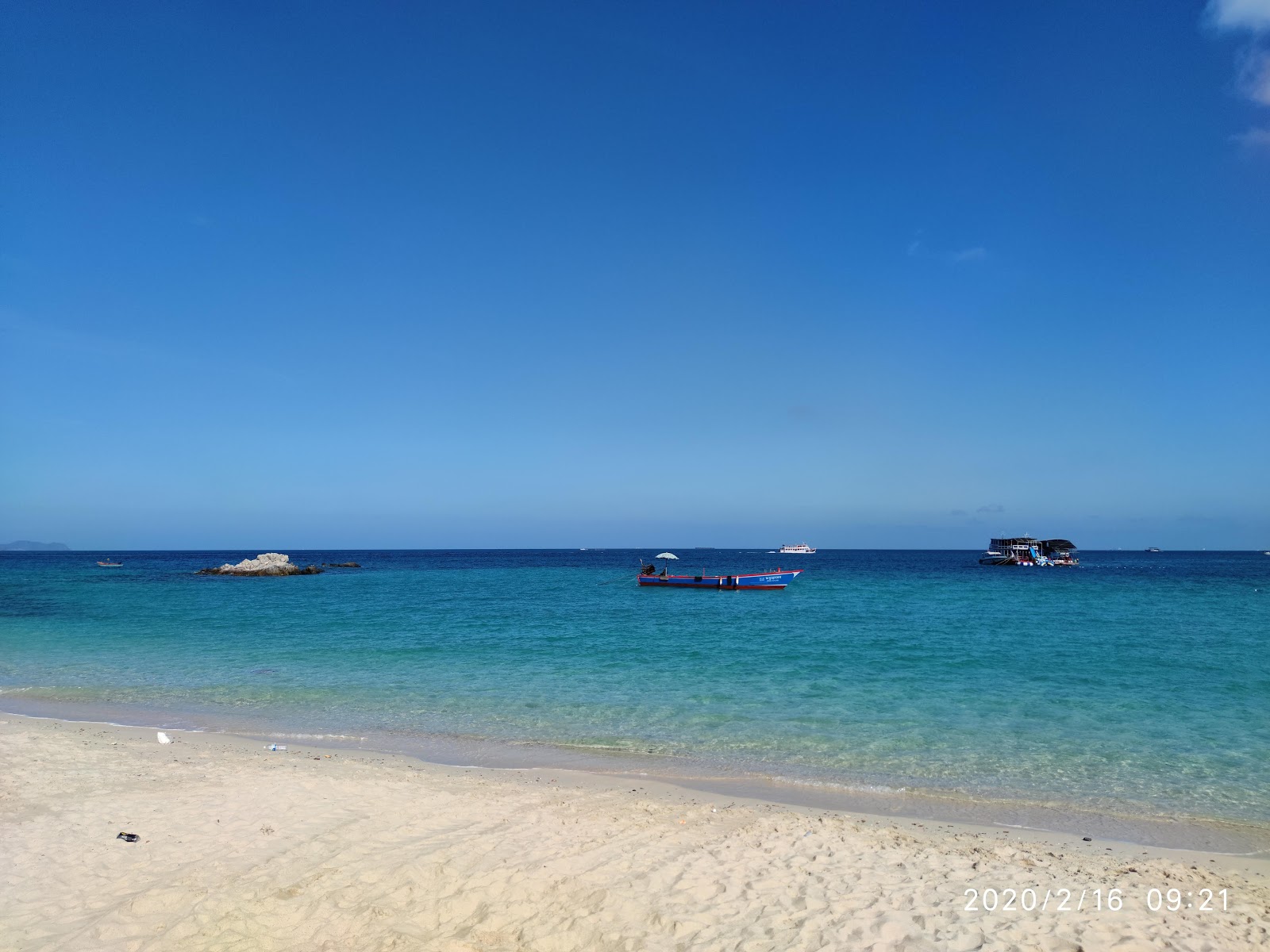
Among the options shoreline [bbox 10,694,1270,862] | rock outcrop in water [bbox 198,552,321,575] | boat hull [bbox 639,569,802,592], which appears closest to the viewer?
shoreline [bbox 10,694,1270,862]

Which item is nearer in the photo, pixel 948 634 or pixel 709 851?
pixel 709 851

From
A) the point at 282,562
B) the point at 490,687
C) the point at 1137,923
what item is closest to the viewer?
the point at 1137,923

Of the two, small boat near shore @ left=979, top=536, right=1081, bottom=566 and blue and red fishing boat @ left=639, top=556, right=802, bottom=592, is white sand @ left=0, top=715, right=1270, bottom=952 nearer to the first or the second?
blue and red fishing boat @ left=639, top=556, right=802, bottom=592

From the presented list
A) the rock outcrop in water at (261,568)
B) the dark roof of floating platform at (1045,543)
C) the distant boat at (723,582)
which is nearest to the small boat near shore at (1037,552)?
the dark roof of floating platform at (1045,543)

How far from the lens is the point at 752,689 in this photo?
16.8 meters

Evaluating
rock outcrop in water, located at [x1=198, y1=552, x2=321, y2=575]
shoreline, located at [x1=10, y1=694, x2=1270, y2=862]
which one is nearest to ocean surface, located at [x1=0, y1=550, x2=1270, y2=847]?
shoreline, located at [x1=10, y1=694, x2=1270, y2=862]

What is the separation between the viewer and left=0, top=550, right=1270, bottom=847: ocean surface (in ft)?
36.1

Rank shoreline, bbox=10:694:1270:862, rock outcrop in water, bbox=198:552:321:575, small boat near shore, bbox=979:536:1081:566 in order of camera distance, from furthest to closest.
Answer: small boat near shore, bbox=979:536:1081:566 → rock outcrop in water, bbox=198:552:321:575 → shoreline, bbox=10:694:1270:862

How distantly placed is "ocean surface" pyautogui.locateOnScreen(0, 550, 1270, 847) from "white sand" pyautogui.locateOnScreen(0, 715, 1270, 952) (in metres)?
2.16

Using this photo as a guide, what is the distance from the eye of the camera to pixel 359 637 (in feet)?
85.5

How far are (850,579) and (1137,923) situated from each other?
62655mm

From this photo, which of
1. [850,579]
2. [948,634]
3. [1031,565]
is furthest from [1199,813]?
[1031,565]

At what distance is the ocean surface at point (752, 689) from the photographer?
1099 cm

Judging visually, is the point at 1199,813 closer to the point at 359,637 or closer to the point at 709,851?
the point at 709,851
